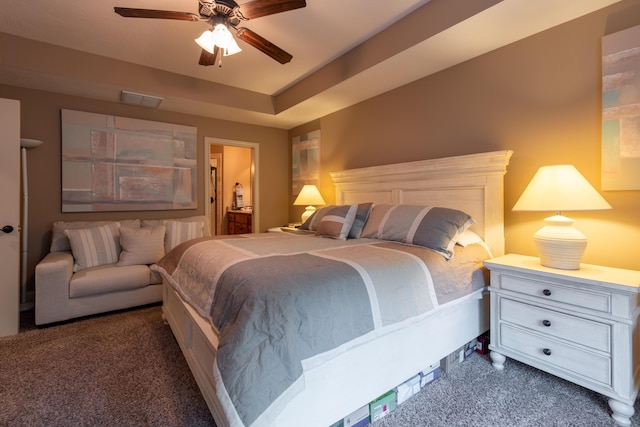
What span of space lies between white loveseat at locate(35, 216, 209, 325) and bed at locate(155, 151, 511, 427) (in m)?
0.63

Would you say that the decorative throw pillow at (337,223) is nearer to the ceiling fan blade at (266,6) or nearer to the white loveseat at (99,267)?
the ceiling fan blade at (266,6)

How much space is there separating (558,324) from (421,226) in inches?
37.2

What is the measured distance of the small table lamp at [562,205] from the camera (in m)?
1.65

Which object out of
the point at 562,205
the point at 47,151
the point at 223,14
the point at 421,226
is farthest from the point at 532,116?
the point at 47,151

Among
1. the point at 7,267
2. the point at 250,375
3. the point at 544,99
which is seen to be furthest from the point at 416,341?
the point at 7,267

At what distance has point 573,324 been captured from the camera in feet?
5.31

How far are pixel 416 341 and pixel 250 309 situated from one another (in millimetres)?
1051

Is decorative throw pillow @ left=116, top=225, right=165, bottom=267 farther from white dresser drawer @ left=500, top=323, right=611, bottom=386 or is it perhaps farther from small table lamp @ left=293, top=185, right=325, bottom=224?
white dresser drawer @ left=500, top=323, right=611, bottom=386

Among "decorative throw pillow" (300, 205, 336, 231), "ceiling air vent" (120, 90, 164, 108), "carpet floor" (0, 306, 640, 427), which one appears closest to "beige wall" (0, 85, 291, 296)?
"ceiling air vent" (120, 90, 164, 108)

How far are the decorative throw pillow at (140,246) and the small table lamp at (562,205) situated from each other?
3.35 meters

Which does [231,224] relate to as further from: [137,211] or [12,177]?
[12,177]

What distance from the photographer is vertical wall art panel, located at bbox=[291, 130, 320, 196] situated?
4234 mm

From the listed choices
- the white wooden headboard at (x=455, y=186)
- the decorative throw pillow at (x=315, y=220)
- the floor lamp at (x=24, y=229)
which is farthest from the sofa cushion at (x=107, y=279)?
the white wooden headboard at (x=455, y=186)

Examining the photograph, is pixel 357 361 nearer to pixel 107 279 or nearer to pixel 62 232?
pixel 107 279
